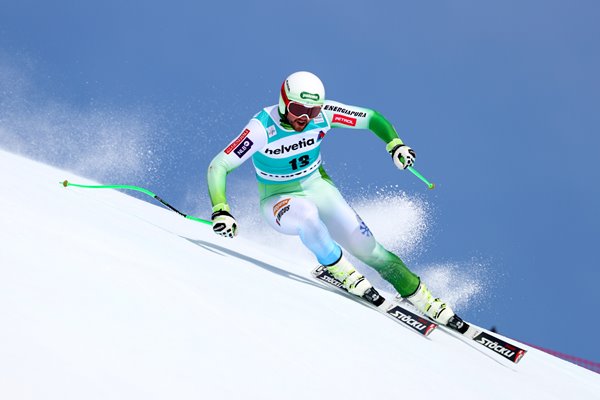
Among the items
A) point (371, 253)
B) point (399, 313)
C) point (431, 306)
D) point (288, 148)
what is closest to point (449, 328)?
point (431, 306)

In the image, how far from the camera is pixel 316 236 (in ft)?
18.0

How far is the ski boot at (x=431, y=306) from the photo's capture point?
585 centimetres

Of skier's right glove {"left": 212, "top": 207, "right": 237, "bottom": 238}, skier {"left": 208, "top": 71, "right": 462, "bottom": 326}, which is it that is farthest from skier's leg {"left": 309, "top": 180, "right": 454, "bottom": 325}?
skier's right glove {"left": 212, "top": 207, "right": 237, "bottom": 238}

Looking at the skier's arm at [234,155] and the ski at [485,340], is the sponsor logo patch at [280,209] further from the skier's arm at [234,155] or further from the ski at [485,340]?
the ski at [485,340]

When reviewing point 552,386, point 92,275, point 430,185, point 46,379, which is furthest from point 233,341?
point 430,185

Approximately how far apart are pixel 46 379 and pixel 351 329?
7.62 feet

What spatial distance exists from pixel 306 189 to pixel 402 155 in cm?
96

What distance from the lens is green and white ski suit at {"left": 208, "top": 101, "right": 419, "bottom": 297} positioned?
18.2 ft

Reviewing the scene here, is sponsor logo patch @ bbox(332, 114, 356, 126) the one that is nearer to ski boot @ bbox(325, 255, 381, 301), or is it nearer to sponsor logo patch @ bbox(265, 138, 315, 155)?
sponsor logo patch @ bbox(265, 138, 315, 155)

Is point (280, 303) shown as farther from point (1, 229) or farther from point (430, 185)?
point (430, 185)

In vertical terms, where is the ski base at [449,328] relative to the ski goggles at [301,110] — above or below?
below

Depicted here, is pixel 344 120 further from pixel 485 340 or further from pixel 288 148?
pixel 485 340

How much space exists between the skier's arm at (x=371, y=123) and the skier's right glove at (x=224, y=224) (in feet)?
5.01

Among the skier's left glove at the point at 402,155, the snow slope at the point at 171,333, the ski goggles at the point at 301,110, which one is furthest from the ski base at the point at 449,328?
the ski goggles at the point at 301,110
